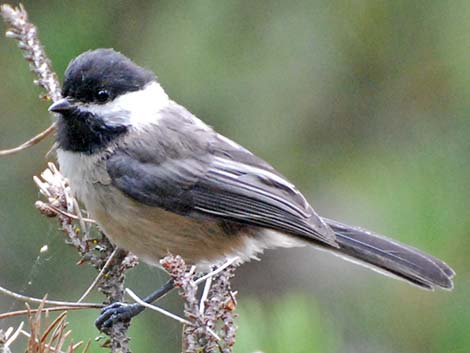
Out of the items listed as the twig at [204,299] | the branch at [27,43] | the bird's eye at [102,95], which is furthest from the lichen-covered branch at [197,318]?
the bird's eye at [102,95]

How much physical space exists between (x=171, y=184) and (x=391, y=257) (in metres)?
0.64

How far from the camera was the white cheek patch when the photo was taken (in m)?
2.37

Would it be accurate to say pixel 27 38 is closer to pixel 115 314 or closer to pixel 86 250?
pixel 86 250

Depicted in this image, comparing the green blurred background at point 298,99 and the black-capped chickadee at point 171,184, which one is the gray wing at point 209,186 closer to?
the black-capped chickadee at point 171,184

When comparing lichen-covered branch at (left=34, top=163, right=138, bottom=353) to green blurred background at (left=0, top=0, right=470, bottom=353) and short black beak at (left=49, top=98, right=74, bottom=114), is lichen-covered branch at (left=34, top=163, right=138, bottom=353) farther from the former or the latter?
green blurred background at (left=0, top=0, right=470, bottom=353)

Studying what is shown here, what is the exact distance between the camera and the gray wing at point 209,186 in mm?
2355

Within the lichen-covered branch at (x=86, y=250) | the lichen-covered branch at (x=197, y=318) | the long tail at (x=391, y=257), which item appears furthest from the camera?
the long tail at (x=391, y=257)

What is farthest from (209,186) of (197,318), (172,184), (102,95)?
(197,318)

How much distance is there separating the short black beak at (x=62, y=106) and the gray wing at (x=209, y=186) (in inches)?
Answer: 7.7

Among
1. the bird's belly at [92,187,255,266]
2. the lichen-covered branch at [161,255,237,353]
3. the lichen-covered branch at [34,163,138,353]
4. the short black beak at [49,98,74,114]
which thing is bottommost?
the lichen-covered branch at [161,255,237,353]

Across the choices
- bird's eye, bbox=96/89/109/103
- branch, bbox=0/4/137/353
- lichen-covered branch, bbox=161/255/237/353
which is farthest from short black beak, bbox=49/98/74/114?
lichen-covered branch, bbox=161/255/237/353

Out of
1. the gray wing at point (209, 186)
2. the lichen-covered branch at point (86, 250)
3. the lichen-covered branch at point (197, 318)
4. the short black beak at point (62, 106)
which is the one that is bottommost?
the lichen-covered branch at point (197, 318)

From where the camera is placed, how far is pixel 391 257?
2404 millimetres

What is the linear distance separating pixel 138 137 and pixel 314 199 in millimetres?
828
